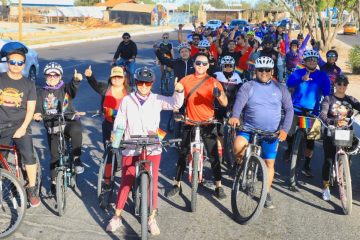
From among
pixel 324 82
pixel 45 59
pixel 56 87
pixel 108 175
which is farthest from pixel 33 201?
pixel 45 59

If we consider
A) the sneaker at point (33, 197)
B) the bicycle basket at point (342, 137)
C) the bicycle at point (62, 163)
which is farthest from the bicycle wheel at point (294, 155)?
the sneaker at point (33, 197)

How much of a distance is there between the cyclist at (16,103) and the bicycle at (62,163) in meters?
0.29

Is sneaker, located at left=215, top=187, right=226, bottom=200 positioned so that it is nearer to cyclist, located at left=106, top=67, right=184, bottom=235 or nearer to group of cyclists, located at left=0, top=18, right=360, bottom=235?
group of cyclists, located at left=0, top=18, right=360, bottom=235

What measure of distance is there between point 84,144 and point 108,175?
9.81 ft

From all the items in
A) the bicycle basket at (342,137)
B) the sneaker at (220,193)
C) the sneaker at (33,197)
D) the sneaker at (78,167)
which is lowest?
the sneaker at (220,193)

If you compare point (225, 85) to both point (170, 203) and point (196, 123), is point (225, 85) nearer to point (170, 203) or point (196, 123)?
point (196, 123)

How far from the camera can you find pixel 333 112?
635 cm

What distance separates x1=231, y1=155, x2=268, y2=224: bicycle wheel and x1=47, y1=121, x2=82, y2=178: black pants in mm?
2038

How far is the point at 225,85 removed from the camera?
302 inches

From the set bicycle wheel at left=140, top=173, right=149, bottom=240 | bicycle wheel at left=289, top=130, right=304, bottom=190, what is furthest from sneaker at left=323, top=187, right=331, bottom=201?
bicycle wheel at left=140, top=173, right=149, bottom=240

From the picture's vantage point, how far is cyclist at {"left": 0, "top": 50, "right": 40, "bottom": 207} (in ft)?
17.1

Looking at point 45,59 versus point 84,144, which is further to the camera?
point 45,59

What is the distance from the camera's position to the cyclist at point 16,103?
523 cm

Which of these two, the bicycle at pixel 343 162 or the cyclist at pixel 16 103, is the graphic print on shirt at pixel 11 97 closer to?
the cyclist at pixel 16 103
